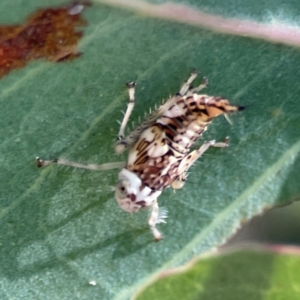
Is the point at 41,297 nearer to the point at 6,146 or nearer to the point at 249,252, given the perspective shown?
the point at 6,146

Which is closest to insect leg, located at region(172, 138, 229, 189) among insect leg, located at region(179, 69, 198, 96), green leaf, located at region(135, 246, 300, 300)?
insect leg, located at region(179, 69, 198, 96)

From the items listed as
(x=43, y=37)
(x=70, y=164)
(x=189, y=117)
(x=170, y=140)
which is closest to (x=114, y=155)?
(x=70, y=164)

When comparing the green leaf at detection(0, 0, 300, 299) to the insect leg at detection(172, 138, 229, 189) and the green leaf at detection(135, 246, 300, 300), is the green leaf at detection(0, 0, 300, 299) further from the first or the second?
the green leaf at detection(135, 246, 300, 300)

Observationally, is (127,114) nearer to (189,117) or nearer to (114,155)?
(114,155)

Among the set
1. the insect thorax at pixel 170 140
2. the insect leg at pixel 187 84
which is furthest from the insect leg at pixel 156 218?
the insect leg at pixel 187 84

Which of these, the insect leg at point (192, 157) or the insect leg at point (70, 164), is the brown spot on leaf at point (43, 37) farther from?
the insect leg at point (192, 157)

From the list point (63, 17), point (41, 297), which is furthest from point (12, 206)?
point (63, 17)

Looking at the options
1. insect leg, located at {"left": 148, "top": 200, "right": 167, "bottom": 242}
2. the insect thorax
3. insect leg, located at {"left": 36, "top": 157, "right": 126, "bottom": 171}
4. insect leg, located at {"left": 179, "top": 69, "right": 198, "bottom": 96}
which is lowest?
insect leg, located at {"left": 148, "top": 200, "right": 167, "bottom": 242}
